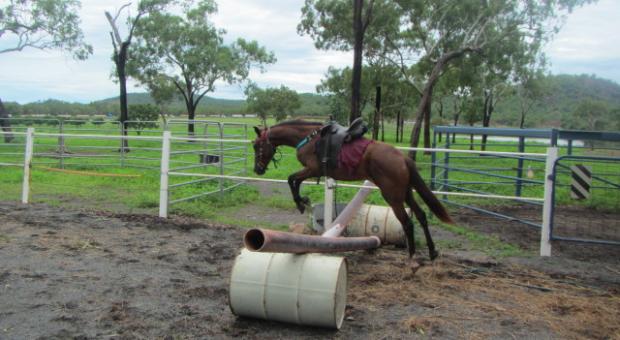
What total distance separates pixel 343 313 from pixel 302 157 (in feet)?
7.59

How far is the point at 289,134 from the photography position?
5613 mm

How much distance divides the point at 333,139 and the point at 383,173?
643mm

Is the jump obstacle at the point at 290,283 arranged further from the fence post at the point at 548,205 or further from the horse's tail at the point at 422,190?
the fence post at the point at 548,205

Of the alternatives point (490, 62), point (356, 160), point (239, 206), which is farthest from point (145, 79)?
point (356, 160)

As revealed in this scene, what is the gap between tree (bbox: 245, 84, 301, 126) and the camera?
1779 inches

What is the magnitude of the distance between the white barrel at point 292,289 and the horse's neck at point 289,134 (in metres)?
2.37

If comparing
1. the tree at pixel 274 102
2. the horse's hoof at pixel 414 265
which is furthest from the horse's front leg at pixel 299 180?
the tree at pixel 274 102

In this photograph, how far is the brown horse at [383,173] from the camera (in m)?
4.86

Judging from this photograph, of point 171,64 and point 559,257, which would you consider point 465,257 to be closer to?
point 559,257

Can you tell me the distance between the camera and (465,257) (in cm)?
546

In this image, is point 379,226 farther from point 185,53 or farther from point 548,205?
point 185,53

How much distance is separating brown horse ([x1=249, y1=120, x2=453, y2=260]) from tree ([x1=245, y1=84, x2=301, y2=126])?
127 feet

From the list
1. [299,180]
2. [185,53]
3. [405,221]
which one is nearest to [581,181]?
[405,221]

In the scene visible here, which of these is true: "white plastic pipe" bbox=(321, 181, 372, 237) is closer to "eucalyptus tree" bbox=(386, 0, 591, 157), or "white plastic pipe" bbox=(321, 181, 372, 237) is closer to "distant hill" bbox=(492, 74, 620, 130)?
"eucalyptus tree" bbox=(386, 0, 591, 157)
